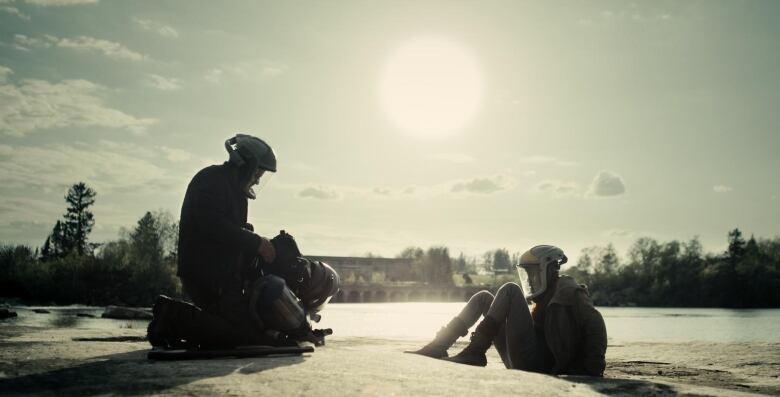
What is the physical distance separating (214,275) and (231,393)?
225 centimetres

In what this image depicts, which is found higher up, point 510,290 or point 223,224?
point 223,224

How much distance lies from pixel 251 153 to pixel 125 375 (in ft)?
8.57

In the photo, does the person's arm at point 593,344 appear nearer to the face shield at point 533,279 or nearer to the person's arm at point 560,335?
the person's arm at point 560,335

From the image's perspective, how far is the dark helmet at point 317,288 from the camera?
622 centimetres

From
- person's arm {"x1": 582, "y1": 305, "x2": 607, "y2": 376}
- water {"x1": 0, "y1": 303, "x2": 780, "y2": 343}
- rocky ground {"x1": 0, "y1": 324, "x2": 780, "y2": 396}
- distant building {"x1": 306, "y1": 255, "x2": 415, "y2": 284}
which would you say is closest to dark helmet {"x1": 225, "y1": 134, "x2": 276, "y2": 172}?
rocky ground {"x1": 0, "y1": 324, "x2": 780, "y2": 396}

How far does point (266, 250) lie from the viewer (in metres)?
5.41

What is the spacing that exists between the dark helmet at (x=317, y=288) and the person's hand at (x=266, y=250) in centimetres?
81

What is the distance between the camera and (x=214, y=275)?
541 centimetres

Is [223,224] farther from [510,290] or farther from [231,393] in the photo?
[510,290]

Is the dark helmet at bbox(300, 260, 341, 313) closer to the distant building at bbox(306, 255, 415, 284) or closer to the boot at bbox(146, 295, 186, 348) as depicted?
the boot at bbox(146, 295, 186, 348)

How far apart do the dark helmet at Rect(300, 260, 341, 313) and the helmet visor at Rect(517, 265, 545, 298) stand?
1.99 meters

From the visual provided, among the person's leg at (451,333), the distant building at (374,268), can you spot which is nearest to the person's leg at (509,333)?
the person's leg at (451,333)

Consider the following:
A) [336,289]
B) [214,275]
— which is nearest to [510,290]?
[336,289]

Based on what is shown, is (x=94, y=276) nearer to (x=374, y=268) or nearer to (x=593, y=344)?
(x=593, y=344)
